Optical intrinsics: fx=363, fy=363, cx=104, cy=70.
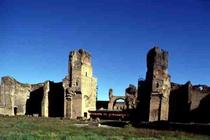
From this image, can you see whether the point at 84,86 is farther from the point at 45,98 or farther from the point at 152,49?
the point at 152,49

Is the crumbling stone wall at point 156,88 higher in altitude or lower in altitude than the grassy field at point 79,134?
higher

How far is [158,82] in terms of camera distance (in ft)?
133

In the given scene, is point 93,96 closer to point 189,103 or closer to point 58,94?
point 58,94

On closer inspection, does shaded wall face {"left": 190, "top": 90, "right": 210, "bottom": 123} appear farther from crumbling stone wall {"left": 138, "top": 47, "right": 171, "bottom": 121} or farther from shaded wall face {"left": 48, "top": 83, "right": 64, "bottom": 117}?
shaded wall face {"left": 48, "top": 83, "right": 64, "bottom": 117}

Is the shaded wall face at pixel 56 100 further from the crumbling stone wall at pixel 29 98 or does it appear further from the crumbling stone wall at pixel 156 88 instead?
the crumbling stone wall at pixel 156 88

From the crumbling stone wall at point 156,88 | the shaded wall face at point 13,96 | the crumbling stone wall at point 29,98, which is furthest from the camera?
the shaded wall face at point 13,96

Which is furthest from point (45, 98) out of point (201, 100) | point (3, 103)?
point (201, 100)

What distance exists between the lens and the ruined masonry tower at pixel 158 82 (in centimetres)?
3950

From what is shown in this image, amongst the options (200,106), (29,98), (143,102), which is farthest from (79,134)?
(29,98)

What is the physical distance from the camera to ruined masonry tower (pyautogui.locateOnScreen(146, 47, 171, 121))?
3950cm

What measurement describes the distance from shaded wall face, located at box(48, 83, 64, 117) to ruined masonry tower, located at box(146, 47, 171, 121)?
16.4 meters

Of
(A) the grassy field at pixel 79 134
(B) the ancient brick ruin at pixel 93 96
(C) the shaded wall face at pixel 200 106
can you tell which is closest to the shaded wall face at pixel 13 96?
(B) the ancient brick ruin at pixel 93 96

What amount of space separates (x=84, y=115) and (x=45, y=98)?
6.16m

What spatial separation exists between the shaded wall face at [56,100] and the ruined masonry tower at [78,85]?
2725 millimetres
